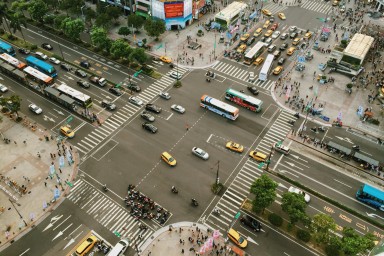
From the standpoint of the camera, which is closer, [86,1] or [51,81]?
[51,81]

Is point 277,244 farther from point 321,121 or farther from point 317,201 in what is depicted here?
point 321,121

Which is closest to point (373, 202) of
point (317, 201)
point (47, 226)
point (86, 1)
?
point (317, 201)

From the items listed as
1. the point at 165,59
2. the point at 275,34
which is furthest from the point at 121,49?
the point at 275,34

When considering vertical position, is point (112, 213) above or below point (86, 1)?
below

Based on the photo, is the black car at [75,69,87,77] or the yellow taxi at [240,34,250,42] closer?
the black car at [75,69,87,77]

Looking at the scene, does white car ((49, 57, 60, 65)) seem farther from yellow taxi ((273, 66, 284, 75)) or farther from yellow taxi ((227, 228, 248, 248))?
yellow taxi ((227, 228, 248, 248))

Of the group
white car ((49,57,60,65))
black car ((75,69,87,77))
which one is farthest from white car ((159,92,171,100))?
white car ((49,57,60,65))

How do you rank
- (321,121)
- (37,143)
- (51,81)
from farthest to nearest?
(51,81), (321,121), (37,143)

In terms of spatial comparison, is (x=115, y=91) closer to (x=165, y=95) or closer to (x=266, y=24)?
(x=165, y=95)
